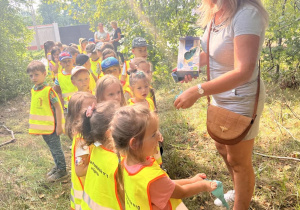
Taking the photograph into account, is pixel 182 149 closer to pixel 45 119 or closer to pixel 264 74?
pixel 45 119

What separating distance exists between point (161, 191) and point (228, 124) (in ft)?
2.36

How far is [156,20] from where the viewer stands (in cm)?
616

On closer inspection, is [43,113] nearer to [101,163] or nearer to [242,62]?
[101,163]

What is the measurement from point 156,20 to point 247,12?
4.95 metres

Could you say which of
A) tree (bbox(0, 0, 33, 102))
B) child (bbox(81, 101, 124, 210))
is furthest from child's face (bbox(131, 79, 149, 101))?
tree (bbox(0, 0, 33, 102))

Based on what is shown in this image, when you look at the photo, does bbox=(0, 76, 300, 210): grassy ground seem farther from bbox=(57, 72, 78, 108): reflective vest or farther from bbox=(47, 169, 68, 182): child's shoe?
bbox=(57, 72, 78, 108): reflective vest

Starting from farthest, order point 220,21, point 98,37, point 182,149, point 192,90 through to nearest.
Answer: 1. point 98,37
2. point 182,149
3. point 220,21
4. point 192,90

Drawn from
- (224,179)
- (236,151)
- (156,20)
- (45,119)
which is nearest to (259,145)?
(224,179)

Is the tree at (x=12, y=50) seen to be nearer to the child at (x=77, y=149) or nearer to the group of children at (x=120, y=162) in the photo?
the child at (x=77, y=149)

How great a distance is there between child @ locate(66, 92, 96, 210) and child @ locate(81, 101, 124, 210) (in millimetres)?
140

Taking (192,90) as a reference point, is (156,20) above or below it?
above

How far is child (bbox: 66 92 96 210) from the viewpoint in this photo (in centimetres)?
186

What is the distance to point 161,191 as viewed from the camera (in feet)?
4.48

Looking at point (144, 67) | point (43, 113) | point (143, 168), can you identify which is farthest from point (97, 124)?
point (144, 67)
